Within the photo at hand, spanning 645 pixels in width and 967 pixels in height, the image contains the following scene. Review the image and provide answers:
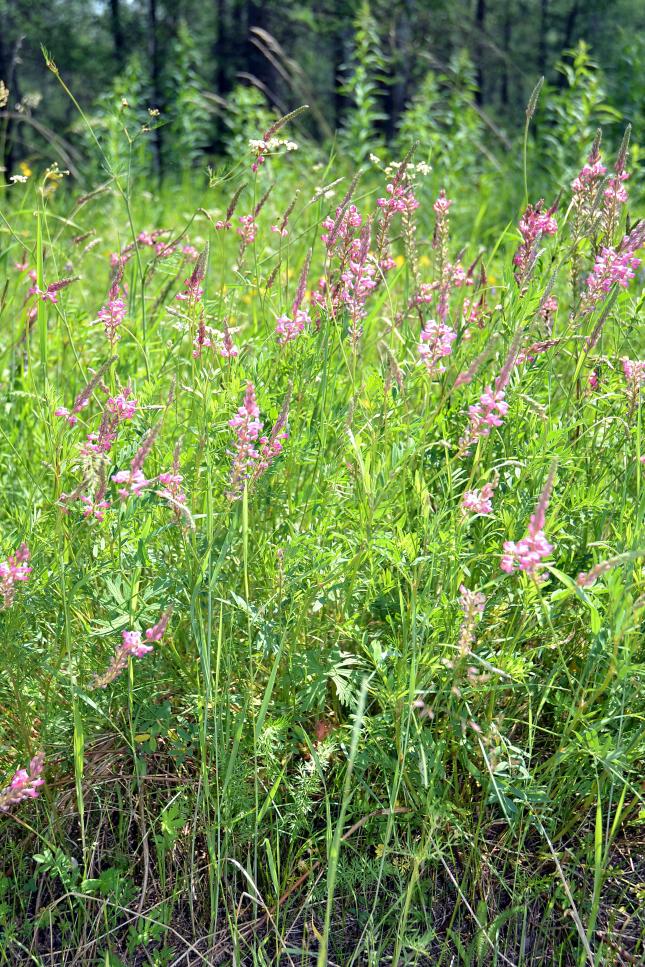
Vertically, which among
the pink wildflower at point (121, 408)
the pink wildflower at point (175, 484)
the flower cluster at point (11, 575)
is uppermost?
the pink wildflower at point (121, 408)

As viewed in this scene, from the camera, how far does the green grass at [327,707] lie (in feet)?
5.43

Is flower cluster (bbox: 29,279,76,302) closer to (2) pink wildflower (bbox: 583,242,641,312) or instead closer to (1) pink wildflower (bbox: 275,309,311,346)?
(1) pink wildflower (bbox: 275,309,311,346)

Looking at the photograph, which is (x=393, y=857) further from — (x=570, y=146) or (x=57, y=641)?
(x=570, y=146)

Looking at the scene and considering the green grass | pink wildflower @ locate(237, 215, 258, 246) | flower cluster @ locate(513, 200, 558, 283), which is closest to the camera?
the green grass

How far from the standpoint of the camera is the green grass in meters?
1.66

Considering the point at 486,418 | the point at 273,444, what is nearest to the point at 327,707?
the point at 273,444

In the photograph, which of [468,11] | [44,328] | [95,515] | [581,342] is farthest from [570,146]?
[468,11]

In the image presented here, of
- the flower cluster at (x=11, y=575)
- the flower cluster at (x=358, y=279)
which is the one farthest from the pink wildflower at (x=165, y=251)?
the flower cluster at (x=11, y=575)

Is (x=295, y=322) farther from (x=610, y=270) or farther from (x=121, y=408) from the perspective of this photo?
(x=610, y=270)

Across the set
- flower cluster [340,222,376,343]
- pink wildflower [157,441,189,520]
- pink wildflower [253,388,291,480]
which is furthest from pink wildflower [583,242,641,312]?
pink wildflower [157,441,189,520]

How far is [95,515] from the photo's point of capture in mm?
1653

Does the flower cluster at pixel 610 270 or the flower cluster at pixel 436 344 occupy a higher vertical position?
the flower cluster at pixel 610 270

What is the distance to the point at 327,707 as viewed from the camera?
6.54 feet

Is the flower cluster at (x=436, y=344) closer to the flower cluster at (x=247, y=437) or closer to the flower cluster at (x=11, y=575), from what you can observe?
the flower cluster at (x=247, y=437)
